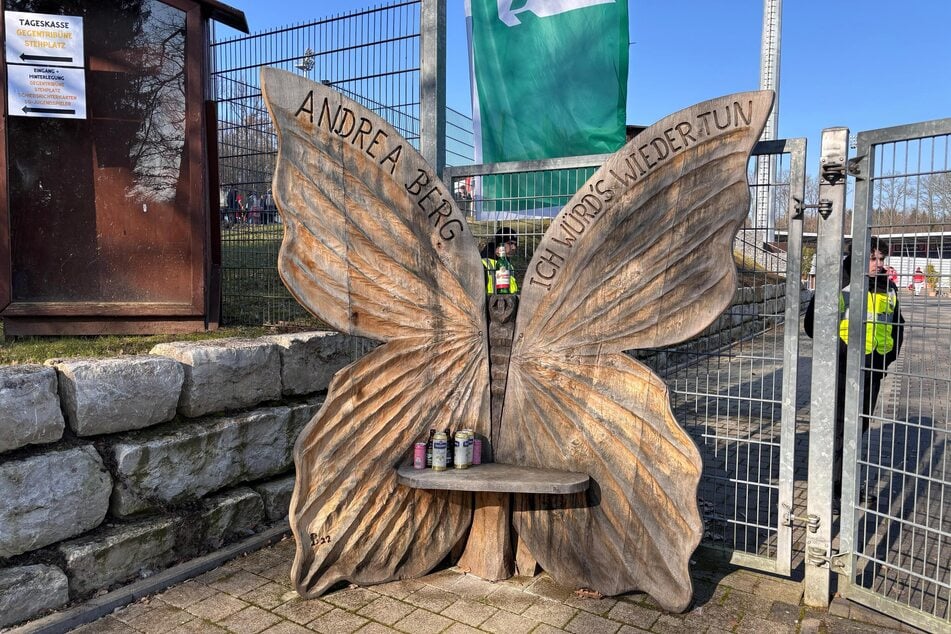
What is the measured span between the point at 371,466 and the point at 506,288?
139cm

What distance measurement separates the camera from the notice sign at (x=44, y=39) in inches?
164

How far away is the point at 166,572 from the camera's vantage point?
11.6 feet

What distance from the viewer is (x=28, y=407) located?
304cm

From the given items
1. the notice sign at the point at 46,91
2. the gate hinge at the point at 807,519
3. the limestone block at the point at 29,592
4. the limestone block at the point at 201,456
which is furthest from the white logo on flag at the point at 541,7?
the limestone block at the point at 29,592

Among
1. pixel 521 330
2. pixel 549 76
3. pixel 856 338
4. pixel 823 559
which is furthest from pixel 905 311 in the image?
pixel 549 76

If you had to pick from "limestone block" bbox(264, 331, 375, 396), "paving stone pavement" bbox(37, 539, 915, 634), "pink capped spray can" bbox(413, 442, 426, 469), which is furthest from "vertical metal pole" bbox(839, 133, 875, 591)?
"limestone block" bbox(264, 331, 375, 396)

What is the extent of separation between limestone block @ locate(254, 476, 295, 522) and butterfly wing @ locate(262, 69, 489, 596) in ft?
3.02

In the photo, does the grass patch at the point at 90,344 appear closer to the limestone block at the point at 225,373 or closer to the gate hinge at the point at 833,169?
the limestone block at the point at 225,373

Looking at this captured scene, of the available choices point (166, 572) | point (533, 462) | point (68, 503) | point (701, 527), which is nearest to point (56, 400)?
point (68, 503)

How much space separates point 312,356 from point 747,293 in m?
2.57

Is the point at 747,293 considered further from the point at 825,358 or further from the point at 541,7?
the point at 541,7

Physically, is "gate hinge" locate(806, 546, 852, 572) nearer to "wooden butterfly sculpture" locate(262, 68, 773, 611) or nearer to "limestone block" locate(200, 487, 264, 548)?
"wooden butterfly sculpture" locate(262, 68, 773, 611)

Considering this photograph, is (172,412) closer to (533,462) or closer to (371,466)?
(371,466)

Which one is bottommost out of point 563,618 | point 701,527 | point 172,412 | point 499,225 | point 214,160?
point 563,618
